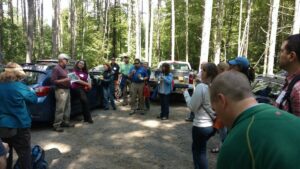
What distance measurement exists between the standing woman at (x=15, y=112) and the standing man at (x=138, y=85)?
688 cm

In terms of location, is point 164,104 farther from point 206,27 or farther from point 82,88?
point 206,27

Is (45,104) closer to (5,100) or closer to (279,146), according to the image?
(5,100)

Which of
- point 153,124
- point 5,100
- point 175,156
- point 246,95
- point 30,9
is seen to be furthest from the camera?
point 30,9

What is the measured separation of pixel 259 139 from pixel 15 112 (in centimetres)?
409

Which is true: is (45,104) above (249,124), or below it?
below

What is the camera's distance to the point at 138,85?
1180 cm

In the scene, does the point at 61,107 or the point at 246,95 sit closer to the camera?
the point at 246,95

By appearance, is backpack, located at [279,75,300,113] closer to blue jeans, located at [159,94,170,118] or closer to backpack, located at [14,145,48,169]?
backpack, located at [14,145,48,169]

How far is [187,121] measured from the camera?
10.9 meters

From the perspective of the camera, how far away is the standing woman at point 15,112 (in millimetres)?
4715

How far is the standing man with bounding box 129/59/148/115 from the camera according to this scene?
1170 cm

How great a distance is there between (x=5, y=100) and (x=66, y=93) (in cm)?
412

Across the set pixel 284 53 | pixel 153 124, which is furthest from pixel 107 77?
pixel 284 53

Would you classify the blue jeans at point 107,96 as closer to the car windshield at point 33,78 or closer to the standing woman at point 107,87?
the standing woman at point 107,87
